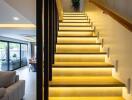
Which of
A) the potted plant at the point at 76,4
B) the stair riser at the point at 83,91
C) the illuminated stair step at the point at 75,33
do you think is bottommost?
the stair riser at the point at 83,91

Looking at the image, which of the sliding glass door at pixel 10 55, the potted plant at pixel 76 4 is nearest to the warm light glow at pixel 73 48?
the potted plant at pixel 76 4

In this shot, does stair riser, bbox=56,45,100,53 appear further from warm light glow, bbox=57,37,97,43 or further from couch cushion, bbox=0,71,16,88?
couch cushion, bbox=0,71,16,88

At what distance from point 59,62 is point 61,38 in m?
0.89

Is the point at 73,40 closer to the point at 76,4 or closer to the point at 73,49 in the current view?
the point at 73,49

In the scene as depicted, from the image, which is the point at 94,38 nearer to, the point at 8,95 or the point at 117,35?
the point at 117,35

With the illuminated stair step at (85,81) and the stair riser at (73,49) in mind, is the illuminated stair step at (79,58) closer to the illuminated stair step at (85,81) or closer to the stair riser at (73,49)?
the stair riser at (73,49)

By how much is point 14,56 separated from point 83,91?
46.3 feet

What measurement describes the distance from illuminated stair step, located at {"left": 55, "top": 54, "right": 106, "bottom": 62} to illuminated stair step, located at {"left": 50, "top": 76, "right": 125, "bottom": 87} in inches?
20.3

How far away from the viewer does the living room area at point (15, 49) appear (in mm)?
4641

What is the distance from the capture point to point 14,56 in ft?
54.1

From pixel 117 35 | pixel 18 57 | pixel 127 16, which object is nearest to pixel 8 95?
pixel 117 35

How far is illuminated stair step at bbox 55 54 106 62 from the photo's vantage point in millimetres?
3779

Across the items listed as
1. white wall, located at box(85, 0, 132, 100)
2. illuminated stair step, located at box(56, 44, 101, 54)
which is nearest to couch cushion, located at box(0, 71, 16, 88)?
illuminated stair step, located at box(56, 44, 101, 54)

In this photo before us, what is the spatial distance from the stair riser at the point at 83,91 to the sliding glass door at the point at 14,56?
41.2 ft
